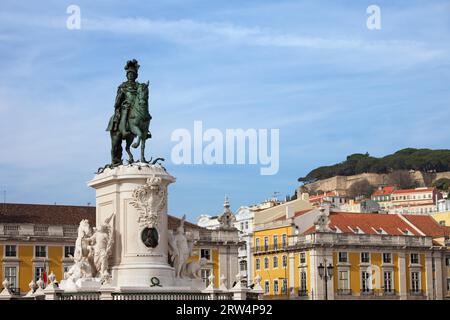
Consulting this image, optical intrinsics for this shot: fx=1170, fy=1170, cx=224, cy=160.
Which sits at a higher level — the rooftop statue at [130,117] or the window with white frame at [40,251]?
the rooftop statue at [130,117]

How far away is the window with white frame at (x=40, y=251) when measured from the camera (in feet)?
237

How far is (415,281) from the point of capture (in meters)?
86.8

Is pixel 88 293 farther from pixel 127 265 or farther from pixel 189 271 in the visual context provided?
pixel 189 271

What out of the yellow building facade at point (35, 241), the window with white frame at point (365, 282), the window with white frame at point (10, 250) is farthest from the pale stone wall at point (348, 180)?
the window with white frame at point (10, 250)

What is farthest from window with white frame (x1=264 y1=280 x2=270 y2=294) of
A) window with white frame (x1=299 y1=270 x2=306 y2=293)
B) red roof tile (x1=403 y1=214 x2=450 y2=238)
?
red roof tile (x1=403 y1=214 x2=450 y2=238)

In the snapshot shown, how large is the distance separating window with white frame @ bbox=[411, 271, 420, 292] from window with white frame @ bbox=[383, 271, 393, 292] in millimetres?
2062

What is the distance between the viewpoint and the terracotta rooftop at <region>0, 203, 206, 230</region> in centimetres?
7369

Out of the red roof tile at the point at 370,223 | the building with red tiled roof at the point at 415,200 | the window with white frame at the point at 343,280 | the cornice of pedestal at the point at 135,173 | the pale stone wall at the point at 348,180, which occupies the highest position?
the pale stone wall at the point at 348,180

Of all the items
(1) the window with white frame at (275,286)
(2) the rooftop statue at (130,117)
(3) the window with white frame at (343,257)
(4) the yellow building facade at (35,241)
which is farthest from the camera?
(1) the window with white frame at (275,286)

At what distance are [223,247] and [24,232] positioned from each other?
1450 centimetres

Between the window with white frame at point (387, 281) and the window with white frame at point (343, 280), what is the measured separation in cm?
327

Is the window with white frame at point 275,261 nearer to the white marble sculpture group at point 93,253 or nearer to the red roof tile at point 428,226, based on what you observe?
the red roof tile at point 428,226

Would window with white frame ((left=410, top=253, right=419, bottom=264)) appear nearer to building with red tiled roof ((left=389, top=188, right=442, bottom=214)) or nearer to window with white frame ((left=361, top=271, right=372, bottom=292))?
window with white frame ((left=361, top=271, right=372, bottom=292))
